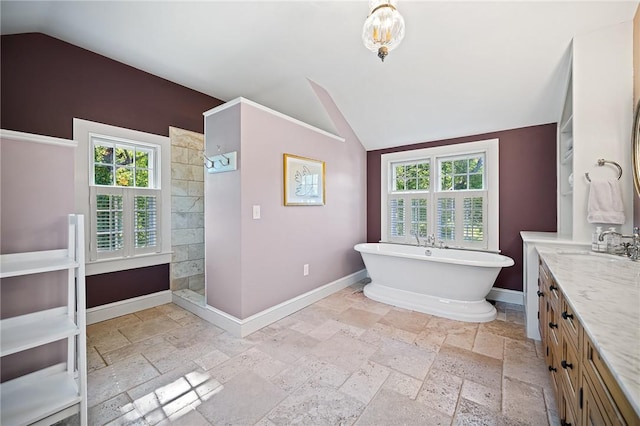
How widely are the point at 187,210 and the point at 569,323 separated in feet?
12.6

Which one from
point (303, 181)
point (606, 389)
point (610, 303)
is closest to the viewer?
point (606, 389)

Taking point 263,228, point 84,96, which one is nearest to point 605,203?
point 263,228

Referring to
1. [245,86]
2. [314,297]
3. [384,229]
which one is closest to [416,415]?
[314,297]

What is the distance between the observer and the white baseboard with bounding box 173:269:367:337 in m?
2.58

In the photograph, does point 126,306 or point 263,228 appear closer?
point 263,228

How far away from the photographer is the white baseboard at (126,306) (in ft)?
9.28

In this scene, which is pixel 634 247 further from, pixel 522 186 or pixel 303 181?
pixel 303 181

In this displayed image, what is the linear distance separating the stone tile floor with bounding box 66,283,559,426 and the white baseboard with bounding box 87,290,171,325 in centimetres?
11

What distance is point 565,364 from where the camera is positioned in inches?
49.0

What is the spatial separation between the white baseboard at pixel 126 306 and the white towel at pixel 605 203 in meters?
4.46

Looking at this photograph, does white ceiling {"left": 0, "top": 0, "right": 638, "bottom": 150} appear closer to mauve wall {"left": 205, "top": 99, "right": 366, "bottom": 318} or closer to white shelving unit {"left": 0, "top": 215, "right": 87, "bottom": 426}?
mauve wall {"left": 205, "top": 99, "right": 366, "bottom": 318}

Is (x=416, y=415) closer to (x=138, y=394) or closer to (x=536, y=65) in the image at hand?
(x=138, y=394)

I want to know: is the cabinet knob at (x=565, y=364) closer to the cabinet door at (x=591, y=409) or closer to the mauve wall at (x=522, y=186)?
the cabinet door at (x=591, y=409)

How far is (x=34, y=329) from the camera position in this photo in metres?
1.45
